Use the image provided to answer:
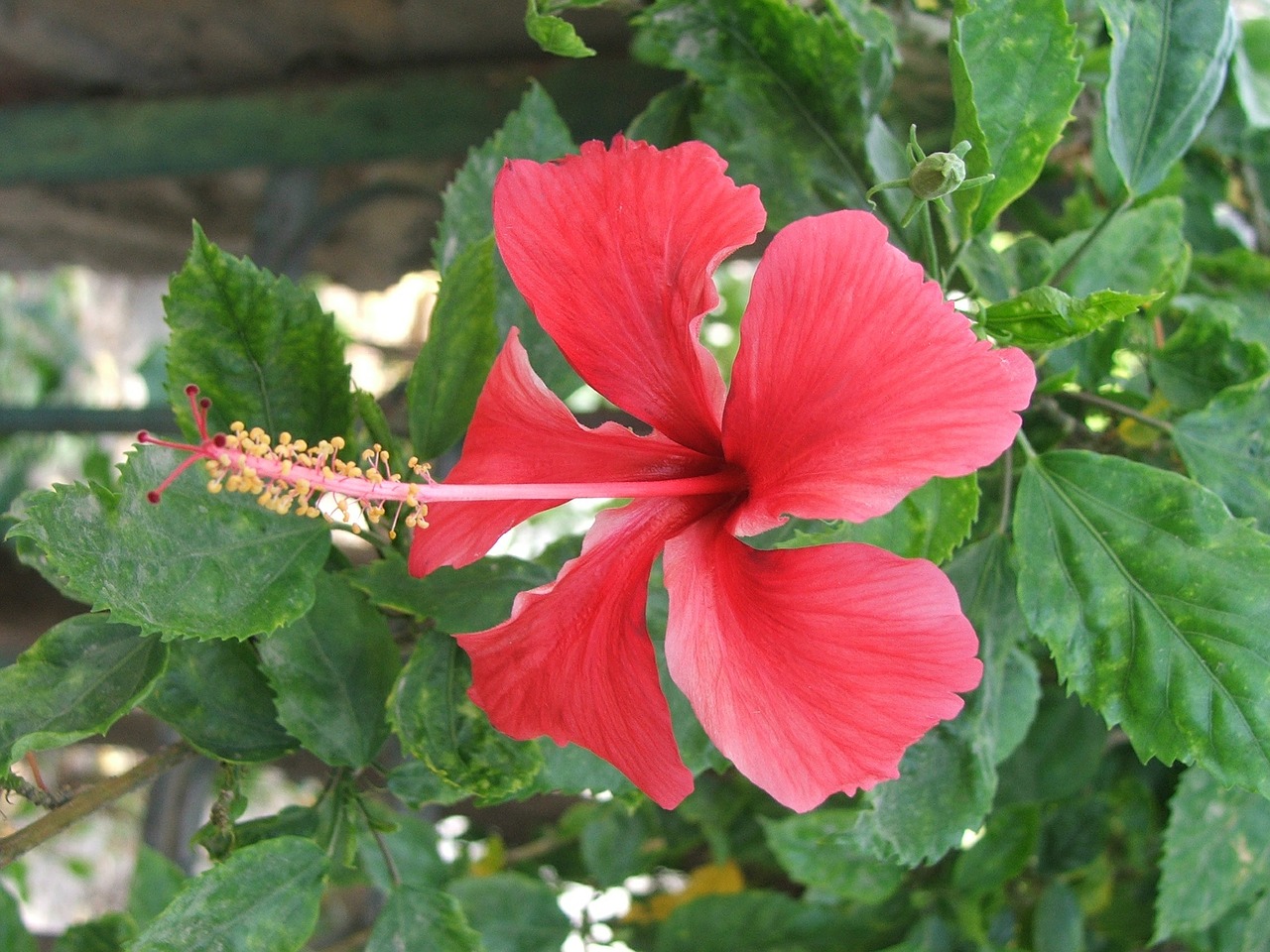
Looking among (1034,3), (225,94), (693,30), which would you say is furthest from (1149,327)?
(225,94)

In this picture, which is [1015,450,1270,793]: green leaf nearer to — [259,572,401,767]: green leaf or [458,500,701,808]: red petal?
[458,500,701,808]: red petal

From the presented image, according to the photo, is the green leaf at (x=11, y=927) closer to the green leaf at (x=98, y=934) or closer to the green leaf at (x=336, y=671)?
the green leaf at (x=98, y=934)

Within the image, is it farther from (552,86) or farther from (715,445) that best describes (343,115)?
(715,445)

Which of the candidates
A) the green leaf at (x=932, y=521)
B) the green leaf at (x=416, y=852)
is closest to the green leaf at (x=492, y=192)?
the green leaf at (x=932, y=521)

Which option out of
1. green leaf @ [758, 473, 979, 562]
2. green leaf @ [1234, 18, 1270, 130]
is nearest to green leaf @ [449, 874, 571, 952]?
green leaf @ [758, 473, 979, 562]

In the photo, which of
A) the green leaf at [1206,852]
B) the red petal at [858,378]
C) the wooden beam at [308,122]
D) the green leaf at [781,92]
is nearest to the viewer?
the red petal at [858,378]

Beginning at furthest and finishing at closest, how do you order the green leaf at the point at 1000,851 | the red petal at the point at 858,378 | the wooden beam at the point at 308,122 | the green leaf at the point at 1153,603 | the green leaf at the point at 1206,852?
the wooden beam at the point at 308,122
the green leaf at the point at 1000,851
the green leaf at the point at 1206,852
the green leaf at the point at 1153,603
the red petal at the point at 858,378
